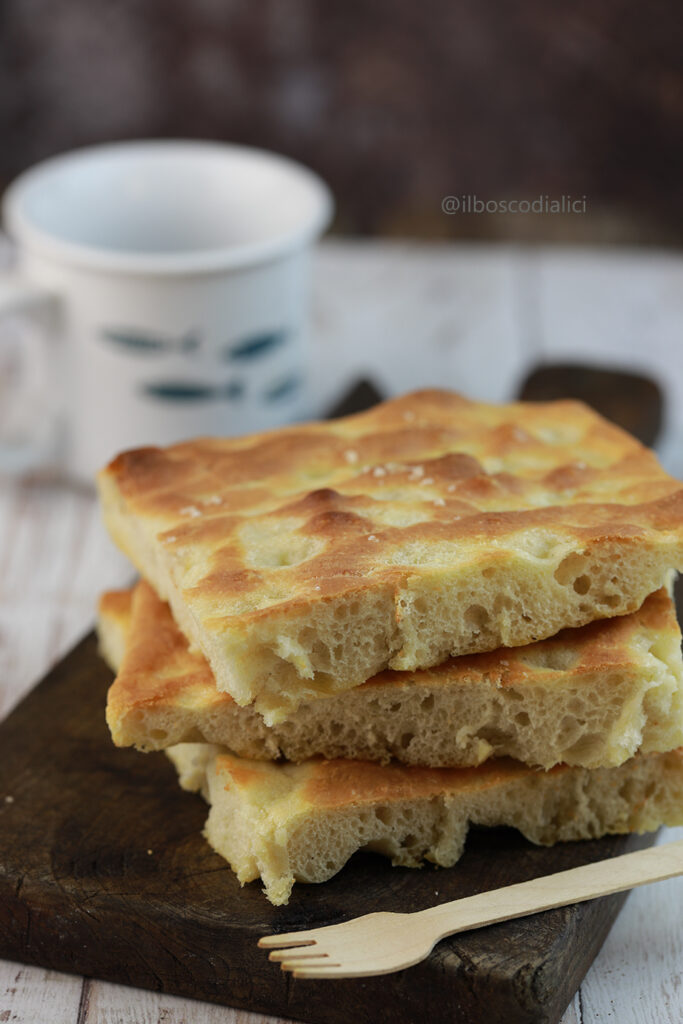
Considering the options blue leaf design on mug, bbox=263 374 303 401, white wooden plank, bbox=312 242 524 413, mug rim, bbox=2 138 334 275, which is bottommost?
white wooden plank, bbox=312 242 524 413

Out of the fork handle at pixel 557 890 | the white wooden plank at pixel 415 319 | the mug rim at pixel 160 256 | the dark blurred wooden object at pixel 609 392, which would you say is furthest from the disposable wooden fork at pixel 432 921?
the white wooden plank at pixel 415 319

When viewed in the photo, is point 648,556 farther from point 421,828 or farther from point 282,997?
point 282,997

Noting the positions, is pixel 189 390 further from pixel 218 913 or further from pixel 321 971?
pixel 321 971

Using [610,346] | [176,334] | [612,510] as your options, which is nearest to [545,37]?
[610,346]

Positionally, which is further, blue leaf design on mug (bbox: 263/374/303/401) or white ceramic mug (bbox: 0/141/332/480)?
blue leaf design on mug (bbox: 263/374/303/401)

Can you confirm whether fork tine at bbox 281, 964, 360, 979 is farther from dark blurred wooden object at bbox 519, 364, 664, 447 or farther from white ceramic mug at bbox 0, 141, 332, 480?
dark blurred wooden object at bbox 519, 364, 664, 447

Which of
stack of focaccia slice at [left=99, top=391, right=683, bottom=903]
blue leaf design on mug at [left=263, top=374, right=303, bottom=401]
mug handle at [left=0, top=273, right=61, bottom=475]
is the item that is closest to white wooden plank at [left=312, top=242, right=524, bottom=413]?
blue leaf design on mug at [left=263, top=374, right=303, bottom=401]

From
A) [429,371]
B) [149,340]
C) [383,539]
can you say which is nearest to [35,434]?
[149,340]
